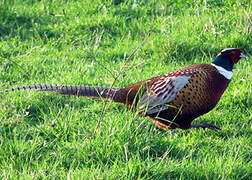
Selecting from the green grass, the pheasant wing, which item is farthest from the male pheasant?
the green grass

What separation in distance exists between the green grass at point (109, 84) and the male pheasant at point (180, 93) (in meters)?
0.11

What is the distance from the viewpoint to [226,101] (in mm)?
3781

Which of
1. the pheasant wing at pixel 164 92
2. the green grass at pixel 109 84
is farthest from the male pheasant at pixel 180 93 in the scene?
the green grass at pixel 109 84

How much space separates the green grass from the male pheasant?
11cm

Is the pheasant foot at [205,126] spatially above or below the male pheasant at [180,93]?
below

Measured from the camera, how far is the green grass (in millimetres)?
2715

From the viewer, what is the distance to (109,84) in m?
4.11

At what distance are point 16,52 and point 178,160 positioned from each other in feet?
9.19

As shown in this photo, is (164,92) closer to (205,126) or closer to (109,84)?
(205,126)

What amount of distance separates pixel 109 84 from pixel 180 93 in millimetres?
987

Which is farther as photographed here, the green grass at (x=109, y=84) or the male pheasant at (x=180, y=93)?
the male pheasant at (x=180, y=93)

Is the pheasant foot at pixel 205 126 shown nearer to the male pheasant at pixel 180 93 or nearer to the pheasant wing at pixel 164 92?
the male pheasant at pixel 180 93

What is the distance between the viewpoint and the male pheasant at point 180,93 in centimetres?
330

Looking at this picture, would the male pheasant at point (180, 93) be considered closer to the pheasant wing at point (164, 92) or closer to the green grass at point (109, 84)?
the pheasant wing at point (164, 92)
